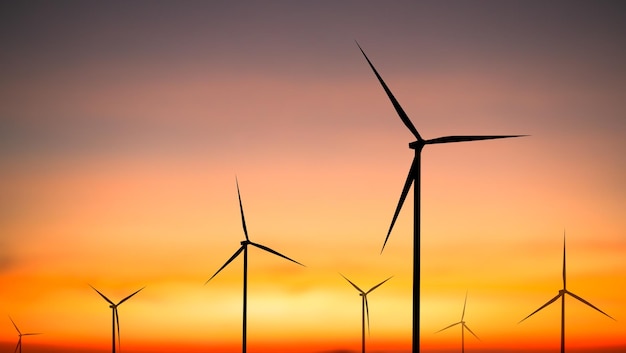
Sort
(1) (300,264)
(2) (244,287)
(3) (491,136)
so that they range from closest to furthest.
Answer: (3) (491,136) < (1) (300,264) < (2) (244,287)

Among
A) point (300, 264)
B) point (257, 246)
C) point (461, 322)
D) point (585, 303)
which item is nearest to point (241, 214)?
point (257, 246)

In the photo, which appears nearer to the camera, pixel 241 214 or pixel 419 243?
pixel 419 243

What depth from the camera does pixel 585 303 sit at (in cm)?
10469

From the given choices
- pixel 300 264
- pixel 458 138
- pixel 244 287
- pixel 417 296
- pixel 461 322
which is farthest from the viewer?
pixel 461 322

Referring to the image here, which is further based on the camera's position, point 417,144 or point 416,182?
point 417,144

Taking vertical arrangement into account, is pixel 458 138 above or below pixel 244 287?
above

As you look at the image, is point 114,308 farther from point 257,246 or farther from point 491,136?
point 491,136

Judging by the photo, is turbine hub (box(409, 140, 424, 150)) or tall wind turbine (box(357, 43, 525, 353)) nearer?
tall wind turbine (box(357, 43, 525, 353))

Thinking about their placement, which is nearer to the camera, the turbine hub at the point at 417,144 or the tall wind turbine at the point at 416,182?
the tall wind turbine at the point at 416,182

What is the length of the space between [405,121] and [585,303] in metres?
43.8

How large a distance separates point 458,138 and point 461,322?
9274 centimetres

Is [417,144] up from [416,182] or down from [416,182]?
up

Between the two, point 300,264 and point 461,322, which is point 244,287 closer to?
point 300,264

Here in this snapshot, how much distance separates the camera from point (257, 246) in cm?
10119
